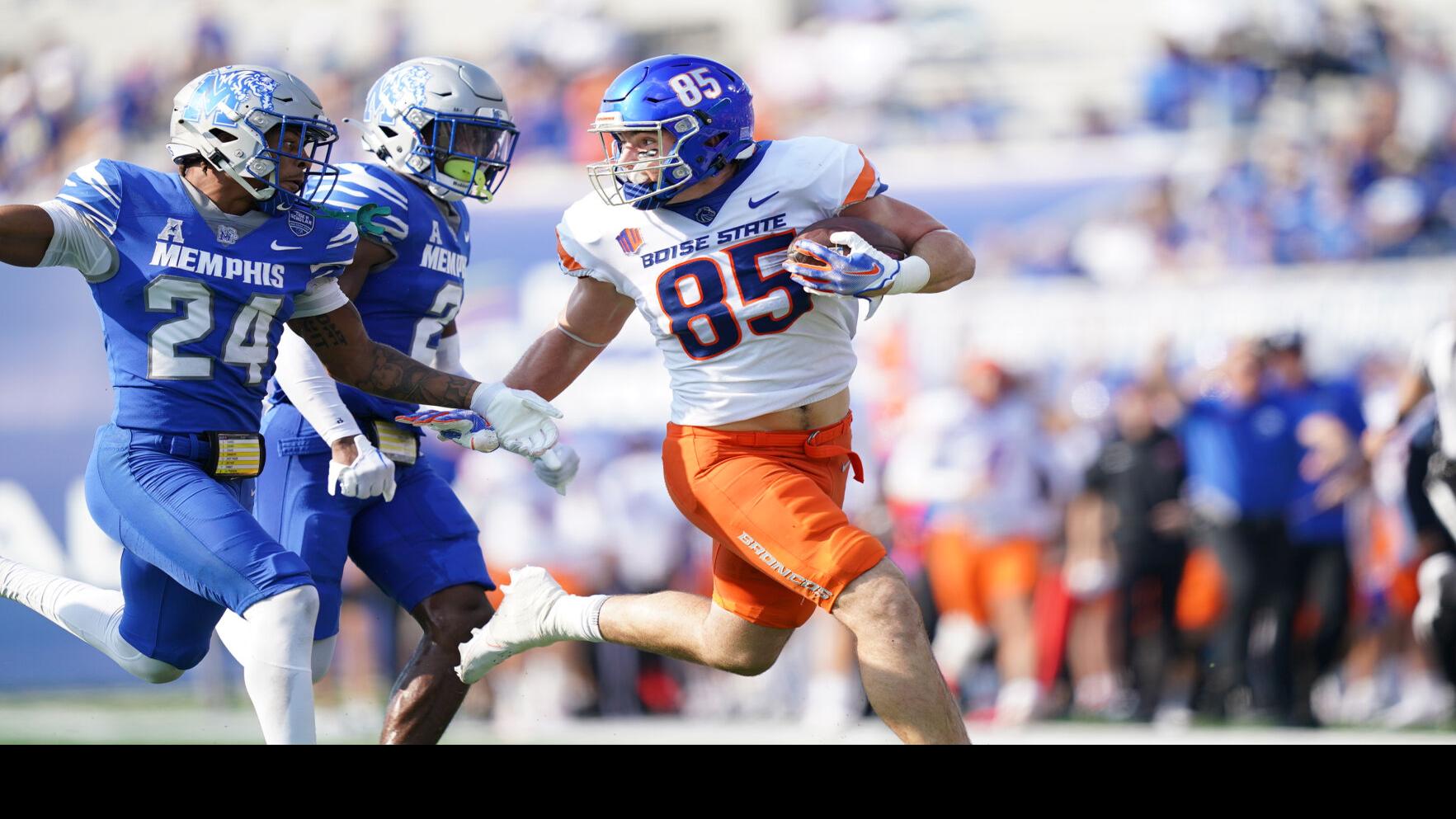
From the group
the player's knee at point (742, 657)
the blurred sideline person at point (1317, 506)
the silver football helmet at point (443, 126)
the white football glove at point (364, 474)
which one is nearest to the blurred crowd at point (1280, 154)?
the blurred sideline person at point (1317, 506)

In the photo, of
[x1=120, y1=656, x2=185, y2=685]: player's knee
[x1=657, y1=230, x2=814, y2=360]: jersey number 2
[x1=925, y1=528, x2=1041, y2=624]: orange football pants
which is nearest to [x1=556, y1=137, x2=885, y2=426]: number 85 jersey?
[x1=657, y1=230, x2=814, y2=360]: jersey number 2

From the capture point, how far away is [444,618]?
13.8 feet

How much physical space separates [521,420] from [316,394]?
59 cm

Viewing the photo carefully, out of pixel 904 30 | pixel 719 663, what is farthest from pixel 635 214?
pixel 904 30

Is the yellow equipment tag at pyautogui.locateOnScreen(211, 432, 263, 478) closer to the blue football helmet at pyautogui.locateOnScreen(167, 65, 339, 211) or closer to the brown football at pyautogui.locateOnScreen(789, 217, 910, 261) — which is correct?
the blue football helmet at pyautogui.locateOnScreen(167, 65, 339, 211)

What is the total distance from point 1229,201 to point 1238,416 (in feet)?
4.85

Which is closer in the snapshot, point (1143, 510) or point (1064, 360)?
point (1143, 510)

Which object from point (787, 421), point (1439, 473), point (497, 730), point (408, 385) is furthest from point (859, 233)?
point (497, 730)

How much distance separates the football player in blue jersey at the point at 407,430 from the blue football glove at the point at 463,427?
28cm

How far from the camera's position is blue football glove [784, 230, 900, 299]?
348cm

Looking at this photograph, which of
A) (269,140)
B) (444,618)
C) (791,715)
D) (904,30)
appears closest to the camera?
(269,140)

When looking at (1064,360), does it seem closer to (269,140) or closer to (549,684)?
(549,684)

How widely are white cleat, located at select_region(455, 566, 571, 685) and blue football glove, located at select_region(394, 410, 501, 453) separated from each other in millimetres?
480

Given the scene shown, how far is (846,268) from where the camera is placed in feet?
11.4
